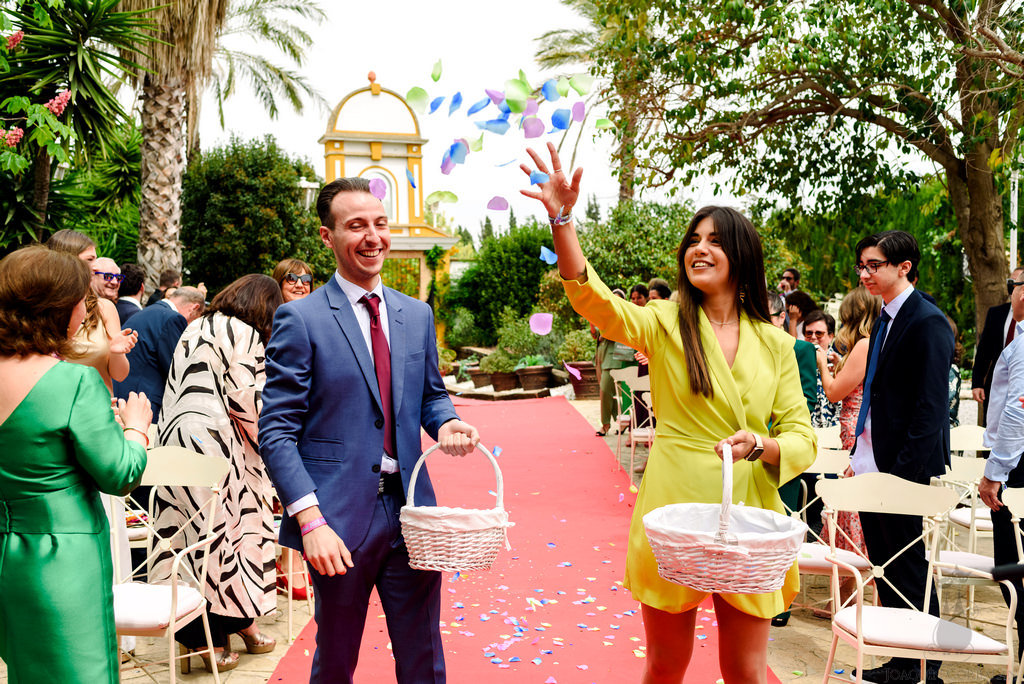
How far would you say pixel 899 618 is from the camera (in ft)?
11.3

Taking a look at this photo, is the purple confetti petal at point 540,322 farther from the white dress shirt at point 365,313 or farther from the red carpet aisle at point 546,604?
the red carpet aisle at point 546,604

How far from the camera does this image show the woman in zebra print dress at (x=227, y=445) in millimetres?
4137

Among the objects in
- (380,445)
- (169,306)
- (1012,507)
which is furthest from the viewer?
(169,306)

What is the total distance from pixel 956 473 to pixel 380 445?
3.75 metres

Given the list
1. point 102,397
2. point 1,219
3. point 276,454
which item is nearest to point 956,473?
point 276,454

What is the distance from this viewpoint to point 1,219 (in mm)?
8617

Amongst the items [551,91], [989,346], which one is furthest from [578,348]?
[551,91]

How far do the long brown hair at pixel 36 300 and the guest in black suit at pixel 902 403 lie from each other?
3.33 meters

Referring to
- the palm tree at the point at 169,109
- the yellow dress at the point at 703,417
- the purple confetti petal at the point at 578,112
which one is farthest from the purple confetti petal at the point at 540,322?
the palm tree at the point at 169,109

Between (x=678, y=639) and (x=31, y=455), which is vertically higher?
(x=31, y=455)

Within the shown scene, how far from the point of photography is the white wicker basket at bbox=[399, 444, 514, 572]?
2.30 metres

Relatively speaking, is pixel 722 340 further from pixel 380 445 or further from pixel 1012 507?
pixel 1012 507

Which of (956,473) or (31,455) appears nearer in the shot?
(31,455)

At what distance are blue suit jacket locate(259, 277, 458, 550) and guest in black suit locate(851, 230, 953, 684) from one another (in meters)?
2.43
